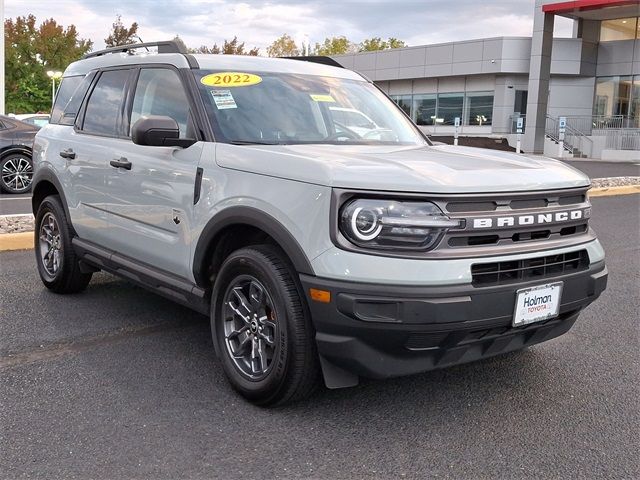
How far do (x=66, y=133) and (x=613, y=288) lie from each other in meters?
5.07

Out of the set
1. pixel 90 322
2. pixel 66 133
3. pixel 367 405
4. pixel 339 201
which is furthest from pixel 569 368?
pixel 66 133

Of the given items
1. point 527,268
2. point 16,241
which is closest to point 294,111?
point 527,268

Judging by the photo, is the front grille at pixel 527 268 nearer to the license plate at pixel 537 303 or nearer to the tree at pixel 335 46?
the license plate at pixel 537 303

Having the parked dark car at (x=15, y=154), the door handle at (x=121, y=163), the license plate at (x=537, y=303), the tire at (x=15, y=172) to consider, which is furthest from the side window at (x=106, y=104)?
the tire at (x=15, y=172)

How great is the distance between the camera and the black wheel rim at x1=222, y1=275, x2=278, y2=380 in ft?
10.9

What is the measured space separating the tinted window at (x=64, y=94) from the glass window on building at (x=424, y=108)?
126 ft

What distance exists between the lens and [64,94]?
5.64 m

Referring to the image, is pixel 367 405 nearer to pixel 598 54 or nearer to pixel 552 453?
pixel 552 453

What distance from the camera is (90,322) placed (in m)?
4.75

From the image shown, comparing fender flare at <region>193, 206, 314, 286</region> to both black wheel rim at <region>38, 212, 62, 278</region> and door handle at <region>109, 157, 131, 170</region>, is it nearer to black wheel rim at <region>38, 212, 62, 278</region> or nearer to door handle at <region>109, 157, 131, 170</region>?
door handle at <region>109, 157, 131, 170</region>

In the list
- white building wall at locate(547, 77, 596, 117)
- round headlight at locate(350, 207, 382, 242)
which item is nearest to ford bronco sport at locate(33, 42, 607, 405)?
round headlight at locate(350, 207, 382, 242)

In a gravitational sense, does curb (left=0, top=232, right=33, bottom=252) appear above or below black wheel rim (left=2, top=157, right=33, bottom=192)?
below

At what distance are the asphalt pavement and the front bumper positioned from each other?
1.17 ft

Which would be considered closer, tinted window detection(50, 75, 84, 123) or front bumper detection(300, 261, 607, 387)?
front bumper detection(300, 261, 607, 387)
